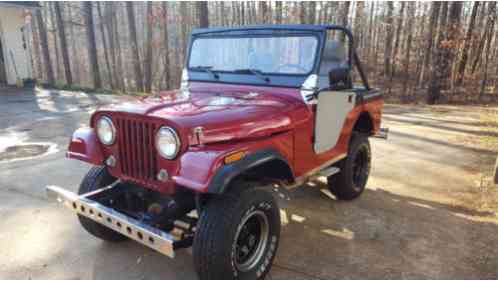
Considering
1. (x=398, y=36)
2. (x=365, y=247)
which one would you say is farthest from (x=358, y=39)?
(x=365, y=247)

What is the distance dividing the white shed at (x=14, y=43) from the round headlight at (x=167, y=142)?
13388 mm

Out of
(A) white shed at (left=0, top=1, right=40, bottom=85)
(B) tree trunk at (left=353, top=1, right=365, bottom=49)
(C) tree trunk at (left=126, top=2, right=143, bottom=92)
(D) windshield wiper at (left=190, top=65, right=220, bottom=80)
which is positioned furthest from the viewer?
(B) tree trunk at (left=353, top=1, right=365, bottom=49)

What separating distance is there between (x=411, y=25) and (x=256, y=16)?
828cm

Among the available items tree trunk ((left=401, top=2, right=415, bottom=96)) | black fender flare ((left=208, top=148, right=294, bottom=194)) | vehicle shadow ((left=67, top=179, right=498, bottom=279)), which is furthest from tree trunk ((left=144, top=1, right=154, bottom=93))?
black fender flare ((left=208, top=148, right=294, bottom=194))

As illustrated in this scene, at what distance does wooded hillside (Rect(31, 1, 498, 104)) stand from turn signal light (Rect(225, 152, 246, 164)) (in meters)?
11.4

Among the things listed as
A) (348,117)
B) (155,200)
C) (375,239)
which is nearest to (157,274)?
(155,200)

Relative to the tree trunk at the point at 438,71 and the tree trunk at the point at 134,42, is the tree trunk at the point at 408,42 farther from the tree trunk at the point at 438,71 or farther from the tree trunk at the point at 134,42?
the tree trunk at the point at 134,42

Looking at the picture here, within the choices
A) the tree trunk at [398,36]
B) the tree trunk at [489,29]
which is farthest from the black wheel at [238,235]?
the tree trunk at [398,36]

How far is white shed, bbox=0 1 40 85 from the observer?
12719 millimetres

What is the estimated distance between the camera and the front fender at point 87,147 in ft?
8.95

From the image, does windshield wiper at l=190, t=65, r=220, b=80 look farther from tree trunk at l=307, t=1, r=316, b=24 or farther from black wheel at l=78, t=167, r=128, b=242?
tree trunk at l=307, t=1, r=316, b=24

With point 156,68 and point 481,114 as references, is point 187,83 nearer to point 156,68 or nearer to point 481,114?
point 481,114

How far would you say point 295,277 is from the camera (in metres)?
2.62

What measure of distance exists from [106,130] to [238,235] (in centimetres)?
121
